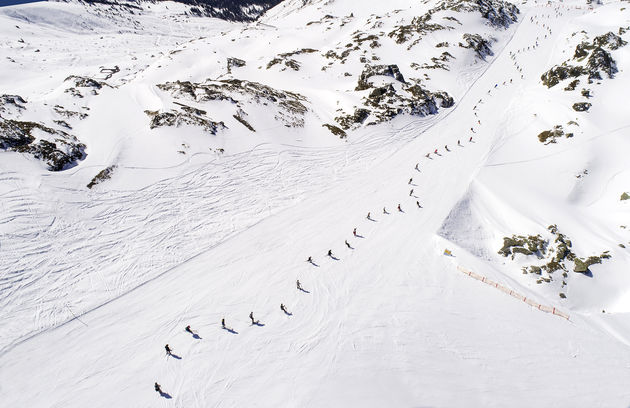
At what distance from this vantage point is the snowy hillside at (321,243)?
17.0 metres

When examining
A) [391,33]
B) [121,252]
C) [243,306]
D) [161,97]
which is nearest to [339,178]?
[243,306]

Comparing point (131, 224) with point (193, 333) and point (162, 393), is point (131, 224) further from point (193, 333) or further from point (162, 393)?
point (162, 393)

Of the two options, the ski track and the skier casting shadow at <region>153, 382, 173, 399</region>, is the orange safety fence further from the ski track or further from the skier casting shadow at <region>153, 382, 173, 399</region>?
the skier casting shadow at <region>153, 382, 173, 399</region>

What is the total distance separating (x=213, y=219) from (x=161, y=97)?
949 inches

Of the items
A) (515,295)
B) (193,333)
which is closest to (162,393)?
(193,333)

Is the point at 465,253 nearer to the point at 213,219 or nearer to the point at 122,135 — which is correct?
the point at 213,219

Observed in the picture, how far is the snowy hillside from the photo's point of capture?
55.6 ft

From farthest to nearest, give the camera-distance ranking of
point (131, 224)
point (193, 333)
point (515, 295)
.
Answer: point (131, 224) < point (515, 295) < point (193, 333)

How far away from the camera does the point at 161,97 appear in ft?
132

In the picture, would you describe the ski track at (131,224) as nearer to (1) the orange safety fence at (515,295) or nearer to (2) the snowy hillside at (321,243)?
(2) the snowy hillside at (321,243)

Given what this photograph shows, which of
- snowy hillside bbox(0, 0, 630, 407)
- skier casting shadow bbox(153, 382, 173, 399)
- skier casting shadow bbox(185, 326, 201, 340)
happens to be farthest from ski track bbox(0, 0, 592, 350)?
skier casting shadow bbox(153, 382, 173, 399)

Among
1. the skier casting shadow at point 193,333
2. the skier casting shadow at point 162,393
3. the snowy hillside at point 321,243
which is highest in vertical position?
the snowy hillside at point 321,243

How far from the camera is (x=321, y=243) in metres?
25.2

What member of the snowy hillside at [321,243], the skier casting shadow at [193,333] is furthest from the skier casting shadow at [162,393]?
the skier casting shadow at [193,333]
